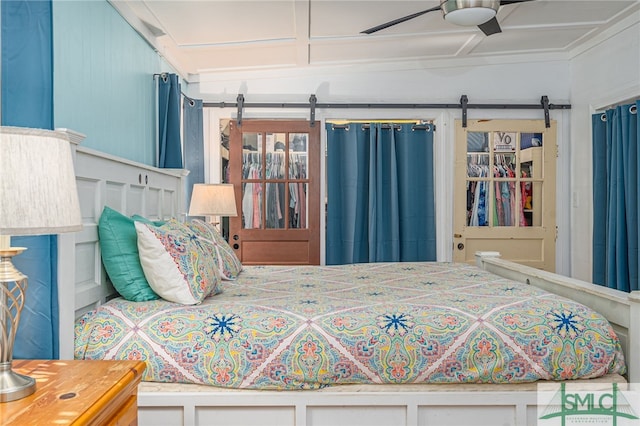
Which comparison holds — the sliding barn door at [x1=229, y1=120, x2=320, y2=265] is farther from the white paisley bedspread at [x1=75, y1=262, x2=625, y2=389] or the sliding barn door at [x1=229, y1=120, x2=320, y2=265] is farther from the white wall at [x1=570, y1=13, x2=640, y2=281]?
the white paisley bedspread at [x1=75, y1=262, x2=625, y2=389]

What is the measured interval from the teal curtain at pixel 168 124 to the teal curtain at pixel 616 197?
330cm

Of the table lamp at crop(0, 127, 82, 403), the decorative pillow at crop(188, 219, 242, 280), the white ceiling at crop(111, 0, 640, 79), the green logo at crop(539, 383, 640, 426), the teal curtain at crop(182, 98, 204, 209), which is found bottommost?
the green logo at crop(539, 383, 640, 426)

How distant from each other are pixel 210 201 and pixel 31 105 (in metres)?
2.20

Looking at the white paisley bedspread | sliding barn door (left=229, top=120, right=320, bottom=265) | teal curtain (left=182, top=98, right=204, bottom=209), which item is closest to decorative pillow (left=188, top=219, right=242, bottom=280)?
the white paisley bedspread

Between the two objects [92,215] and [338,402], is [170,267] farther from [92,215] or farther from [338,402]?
[338,402]

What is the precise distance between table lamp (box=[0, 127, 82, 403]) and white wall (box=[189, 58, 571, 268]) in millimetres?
3393

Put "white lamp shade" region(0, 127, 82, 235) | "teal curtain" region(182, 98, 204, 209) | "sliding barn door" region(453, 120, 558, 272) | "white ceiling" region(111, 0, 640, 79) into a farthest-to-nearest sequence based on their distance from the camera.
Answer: "sliding barn door" region(453, 120, 558, 272) < "teal curtain" region(182, 98, 204, 209) < "white ceiling" region(111, 0, 640, 79) < "white lamp shade" region(0, 127, 82, 235)

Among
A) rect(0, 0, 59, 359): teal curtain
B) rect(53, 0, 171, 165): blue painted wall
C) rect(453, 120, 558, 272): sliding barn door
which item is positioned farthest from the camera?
rect(453, 120, 558, 272): sliding barn door

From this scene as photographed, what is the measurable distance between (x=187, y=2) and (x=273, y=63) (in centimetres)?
138

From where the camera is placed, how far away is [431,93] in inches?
178

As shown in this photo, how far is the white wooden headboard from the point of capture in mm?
1719

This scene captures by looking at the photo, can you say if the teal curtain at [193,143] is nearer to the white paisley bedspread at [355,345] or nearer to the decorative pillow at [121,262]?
the decorative pillow at [121,262]

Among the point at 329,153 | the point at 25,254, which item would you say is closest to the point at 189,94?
the point at 329,153

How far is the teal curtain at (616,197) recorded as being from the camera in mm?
3580
